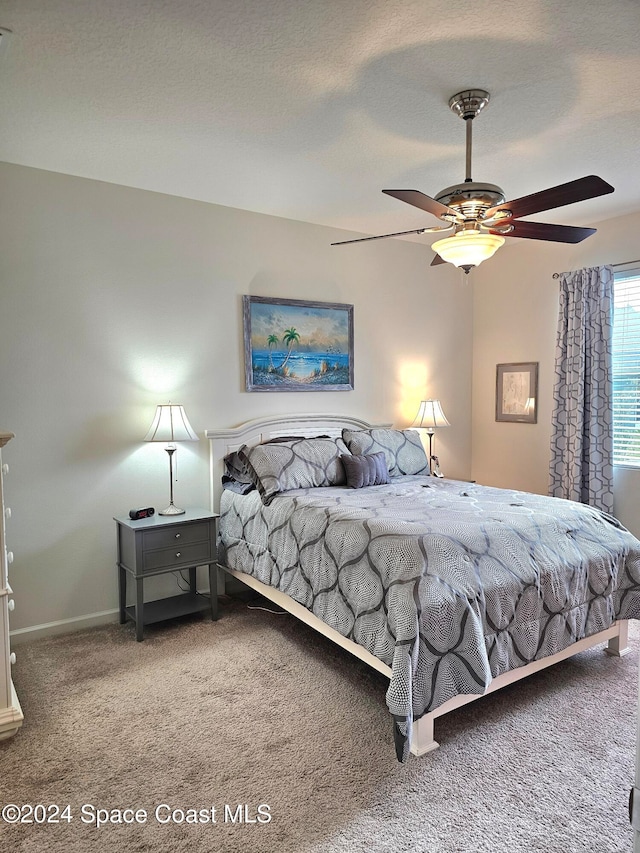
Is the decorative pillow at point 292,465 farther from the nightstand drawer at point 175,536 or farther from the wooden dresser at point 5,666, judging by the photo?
the wooden dresser at point 5,666

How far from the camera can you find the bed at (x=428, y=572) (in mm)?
2166

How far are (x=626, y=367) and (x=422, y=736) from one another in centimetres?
326

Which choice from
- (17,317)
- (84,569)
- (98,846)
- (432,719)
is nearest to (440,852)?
(432,719)

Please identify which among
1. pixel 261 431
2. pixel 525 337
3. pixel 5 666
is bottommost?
pixel 5 666

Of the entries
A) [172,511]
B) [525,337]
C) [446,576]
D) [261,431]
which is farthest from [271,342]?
[446,576]

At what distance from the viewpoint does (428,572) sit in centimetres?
224

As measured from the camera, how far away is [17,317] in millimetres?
3188

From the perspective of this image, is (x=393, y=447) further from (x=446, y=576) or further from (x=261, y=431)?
(x=446, y=576)

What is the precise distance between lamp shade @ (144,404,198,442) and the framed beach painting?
2.29 ft

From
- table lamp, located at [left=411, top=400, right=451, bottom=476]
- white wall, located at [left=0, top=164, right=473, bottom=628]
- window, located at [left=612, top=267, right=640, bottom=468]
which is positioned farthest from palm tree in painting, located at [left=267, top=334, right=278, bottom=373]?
window, located at [left=612, top=267, right=640, bottom=468]

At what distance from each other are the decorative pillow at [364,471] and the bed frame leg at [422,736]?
1.67 m

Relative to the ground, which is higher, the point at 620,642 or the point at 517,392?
the point at 517,392

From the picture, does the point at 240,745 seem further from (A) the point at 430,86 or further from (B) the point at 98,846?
(A) the point at 430,86

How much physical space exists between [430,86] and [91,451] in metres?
2.71
